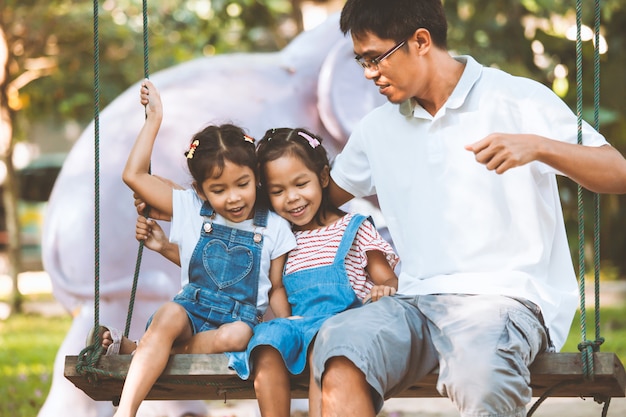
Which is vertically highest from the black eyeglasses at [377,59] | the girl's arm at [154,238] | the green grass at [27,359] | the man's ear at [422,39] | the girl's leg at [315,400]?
the man's ear at [422,39]

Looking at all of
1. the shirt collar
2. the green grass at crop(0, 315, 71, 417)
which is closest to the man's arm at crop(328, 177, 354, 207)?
the shirt collar

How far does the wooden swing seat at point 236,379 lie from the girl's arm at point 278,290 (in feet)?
0.92

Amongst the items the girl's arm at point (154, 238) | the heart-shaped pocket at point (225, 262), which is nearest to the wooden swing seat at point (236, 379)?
the heart-shaped pocket at point (225, 262)

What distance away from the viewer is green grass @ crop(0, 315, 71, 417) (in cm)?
571

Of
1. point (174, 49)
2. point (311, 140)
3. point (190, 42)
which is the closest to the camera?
point (311, 140)

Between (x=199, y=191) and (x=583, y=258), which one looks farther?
(x=199, y=191)

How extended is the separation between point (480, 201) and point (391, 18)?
1.79 ft

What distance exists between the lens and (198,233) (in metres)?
3.22

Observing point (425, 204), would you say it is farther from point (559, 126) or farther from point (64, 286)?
point (64, 286)

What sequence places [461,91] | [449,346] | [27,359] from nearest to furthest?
1. [449,346]
2. [461,91]
3. [27,359]

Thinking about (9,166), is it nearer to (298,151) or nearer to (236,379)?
(298,151)

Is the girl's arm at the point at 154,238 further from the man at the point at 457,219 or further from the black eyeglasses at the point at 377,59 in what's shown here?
the black eyeglasses at the point at 377,59

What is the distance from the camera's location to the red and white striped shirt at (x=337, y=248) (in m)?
3.18

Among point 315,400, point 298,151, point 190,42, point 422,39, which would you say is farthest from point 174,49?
point 315,400
